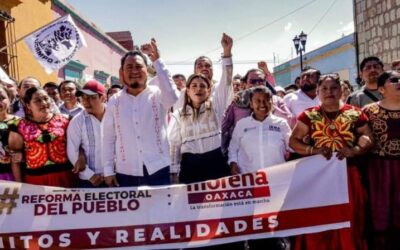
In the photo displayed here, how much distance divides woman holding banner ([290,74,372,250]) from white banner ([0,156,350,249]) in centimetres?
9

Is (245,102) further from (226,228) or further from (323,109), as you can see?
(226,228)

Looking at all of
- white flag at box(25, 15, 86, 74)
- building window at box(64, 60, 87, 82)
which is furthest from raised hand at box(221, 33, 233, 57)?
building window at box(64, 60, 87, 82)

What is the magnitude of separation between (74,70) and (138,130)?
1409 centimetres

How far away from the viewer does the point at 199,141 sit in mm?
4129

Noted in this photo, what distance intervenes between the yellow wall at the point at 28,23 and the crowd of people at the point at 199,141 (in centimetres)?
881

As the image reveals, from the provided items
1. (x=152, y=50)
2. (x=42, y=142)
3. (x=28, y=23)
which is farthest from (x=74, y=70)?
(x=152, y=50)

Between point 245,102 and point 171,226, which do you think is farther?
point 245,102

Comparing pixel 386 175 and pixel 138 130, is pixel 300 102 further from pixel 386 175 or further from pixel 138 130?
pixel 138 130

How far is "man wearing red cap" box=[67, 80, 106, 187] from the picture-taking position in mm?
3789

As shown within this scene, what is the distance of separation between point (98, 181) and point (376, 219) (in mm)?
2474

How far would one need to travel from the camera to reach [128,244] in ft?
11.4

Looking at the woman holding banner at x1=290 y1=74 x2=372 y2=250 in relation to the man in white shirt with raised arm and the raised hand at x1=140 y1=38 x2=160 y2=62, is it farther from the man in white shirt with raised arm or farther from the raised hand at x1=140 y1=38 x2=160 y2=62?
the raised hand at x1=140 y1=38 x2=160 y2=62

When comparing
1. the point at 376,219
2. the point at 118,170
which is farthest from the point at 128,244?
the point at 376,219

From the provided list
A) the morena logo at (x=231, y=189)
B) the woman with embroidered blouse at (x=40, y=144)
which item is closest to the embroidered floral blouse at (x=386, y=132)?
the morena logo at (x=231, y=189)
